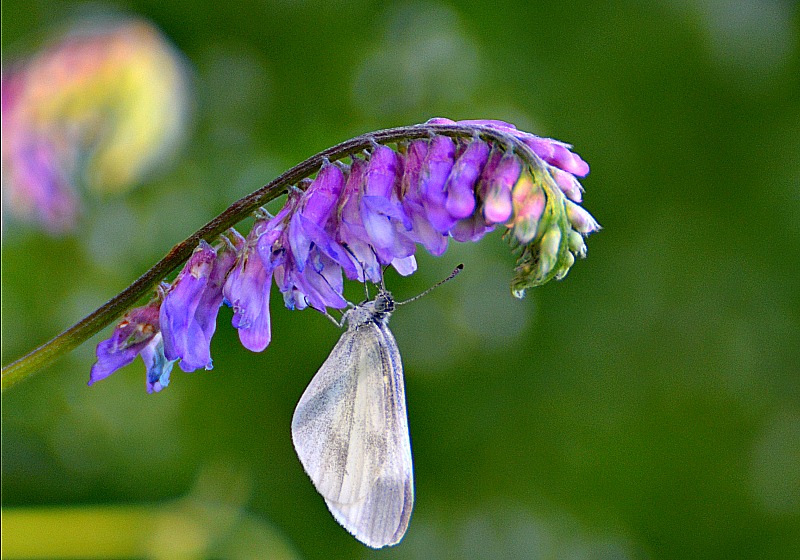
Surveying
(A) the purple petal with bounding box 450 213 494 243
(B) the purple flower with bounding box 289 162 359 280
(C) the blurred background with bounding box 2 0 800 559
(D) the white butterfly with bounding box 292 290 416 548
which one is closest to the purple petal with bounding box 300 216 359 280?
(B) the purple flower with bounding box 289 162 359 280

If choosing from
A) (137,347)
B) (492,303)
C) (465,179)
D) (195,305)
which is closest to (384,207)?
(465,179)

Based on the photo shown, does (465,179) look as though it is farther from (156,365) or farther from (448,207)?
(156,365)

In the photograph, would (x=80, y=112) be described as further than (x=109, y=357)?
Yes

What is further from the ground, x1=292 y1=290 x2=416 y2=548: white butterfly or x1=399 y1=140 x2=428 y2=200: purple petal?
x1=399 y1=140 x2=428 y2=200: purple petal

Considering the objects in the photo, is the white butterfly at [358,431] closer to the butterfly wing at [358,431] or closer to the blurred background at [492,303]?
the butterfly wing at [358,431]

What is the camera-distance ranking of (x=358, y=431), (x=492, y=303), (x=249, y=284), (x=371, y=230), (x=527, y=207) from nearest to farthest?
(x=527, y=207) < (x=371, y=230) < (x=249, y=284) < (x=358, y=431) < (x=492, y=303)

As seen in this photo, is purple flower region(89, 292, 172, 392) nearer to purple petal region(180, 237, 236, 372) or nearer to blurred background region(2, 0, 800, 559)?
purple petal region(180, 237, 236, 372)

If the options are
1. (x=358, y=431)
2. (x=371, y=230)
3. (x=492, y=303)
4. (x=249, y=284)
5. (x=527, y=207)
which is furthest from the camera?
(x=492, y=303)
